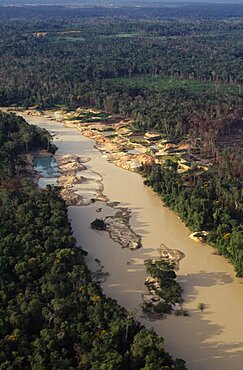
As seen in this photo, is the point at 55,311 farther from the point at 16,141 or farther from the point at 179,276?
the point at 16,141

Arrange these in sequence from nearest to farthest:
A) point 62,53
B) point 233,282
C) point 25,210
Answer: point 233,282 → point 25,210 → point 62,53

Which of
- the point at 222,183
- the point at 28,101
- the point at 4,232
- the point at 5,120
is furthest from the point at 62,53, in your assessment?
the point at 4,232

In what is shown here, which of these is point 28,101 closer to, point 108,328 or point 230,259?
point 230,259

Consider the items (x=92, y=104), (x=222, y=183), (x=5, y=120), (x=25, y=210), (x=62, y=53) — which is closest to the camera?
(x=25, y=210)

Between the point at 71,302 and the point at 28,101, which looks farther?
the point at 28,101

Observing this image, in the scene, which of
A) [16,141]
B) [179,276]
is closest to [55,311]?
[179,276]

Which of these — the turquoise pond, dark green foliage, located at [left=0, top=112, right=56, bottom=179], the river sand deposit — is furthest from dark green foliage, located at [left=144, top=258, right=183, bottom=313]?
dark green foliage, located at [left=0, top=112, right=56, bottom=179]

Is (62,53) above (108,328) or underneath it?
above
